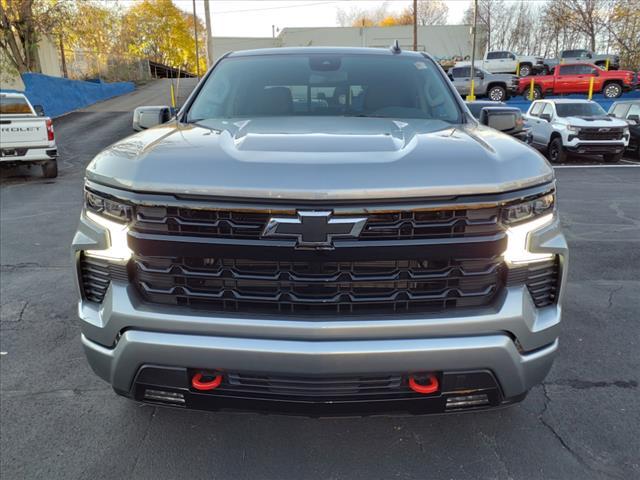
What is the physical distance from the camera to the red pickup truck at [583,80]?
23969 mm

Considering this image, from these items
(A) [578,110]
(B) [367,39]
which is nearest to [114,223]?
(A) [578,110]

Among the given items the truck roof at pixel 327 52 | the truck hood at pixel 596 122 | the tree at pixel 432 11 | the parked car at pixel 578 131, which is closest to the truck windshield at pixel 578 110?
the parked car at pixel 578 131

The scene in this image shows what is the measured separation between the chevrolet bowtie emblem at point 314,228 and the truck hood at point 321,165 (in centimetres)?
8

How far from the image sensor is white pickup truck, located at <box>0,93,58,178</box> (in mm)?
10391

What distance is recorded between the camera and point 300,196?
1.78 m

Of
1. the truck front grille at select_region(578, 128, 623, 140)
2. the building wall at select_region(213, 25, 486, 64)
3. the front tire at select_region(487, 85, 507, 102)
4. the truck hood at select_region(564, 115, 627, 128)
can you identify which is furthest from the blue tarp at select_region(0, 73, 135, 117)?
the truck front grille at select_region(578, 128, 623, 140)

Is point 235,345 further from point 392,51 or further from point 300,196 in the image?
point 392,51

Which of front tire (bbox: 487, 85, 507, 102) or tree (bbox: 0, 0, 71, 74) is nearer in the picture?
tree (bbox: 0, 0, 71, 74)

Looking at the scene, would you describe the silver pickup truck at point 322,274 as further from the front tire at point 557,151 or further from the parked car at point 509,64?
the parked car at point 509,64

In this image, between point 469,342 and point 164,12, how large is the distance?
7255 cm

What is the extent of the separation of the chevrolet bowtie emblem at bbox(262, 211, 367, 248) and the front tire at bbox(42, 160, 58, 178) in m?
11.1

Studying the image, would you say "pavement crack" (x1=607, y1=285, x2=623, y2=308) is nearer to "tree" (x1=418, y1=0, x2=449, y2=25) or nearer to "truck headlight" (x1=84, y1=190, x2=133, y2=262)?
"truck headlight" (x1=84, y1=190, x2=133, y2=262)

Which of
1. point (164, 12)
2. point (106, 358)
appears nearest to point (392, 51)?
point (106, 358)

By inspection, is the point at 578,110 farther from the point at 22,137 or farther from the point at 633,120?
the point at 22,137
